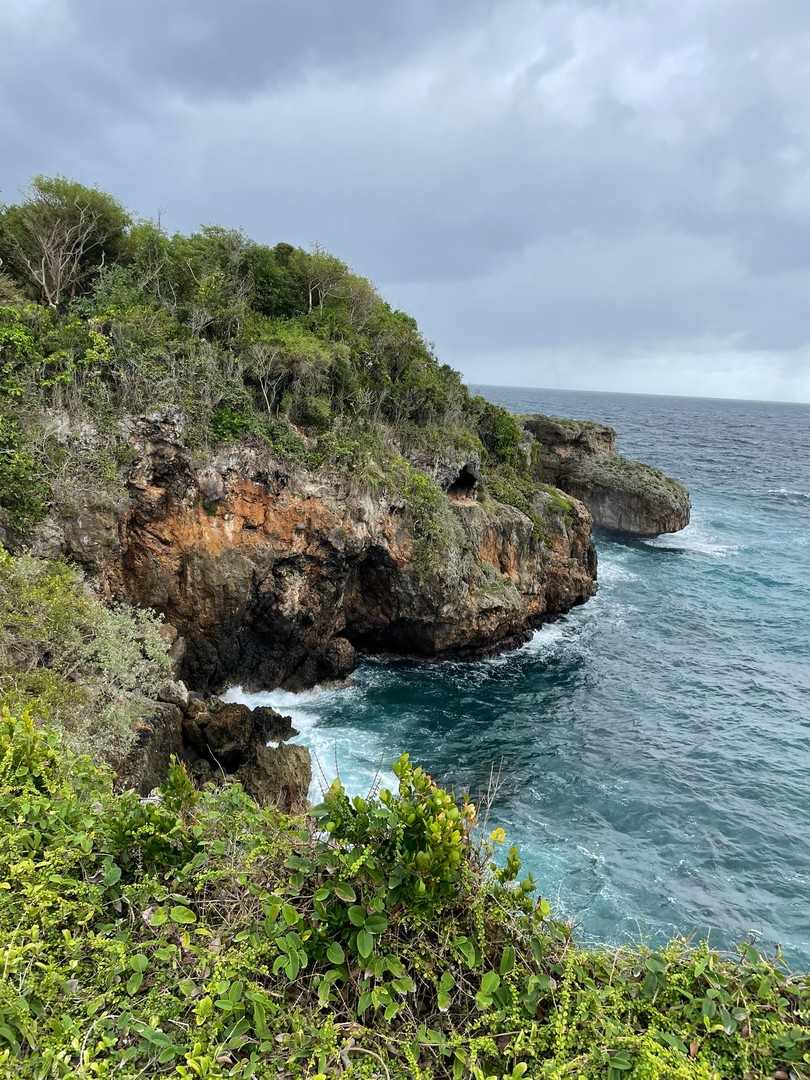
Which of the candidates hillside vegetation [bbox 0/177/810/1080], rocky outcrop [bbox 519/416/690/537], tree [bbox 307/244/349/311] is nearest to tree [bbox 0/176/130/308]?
tree [bbox 307/244/349/311]

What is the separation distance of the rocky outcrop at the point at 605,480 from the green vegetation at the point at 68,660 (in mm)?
34526

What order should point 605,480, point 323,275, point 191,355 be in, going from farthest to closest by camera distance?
1. point 605,480
2. point 323,275
3. point 191,355

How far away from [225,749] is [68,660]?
4.96 metres

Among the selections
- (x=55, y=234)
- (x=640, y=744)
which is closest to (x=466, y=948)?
(x=640, y=744)

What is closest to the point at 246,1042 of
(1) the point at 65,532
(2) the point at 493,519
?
(1) the point at 65,532

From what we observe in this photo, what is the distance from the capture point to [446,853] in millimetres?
4223

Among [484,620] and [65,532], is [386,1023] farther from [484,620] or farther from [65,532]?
[484,620]

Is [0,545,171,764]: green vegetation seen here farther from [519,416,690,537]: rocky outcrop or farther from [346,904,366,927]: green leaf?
[519,416,690,537]: rocky outcrop

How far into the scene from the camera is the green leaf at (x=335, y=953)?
4008mm

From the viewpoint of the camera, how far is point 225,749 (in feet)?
49.4

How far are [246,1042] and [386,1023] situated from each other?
95 cm

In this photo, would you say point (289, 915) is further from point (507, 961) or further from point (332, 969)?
point (507, 961)

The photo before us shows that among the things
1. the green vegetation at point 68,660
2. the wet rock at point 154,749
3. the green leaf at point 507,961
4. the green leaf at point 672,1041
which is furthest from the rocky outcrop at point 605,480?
the green leaf at point 672,1041

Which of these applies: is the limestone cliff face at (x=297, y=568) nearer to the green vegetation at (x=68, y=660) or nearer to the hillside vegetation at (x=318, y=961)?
the green vegetation at (x=68, y=660)
